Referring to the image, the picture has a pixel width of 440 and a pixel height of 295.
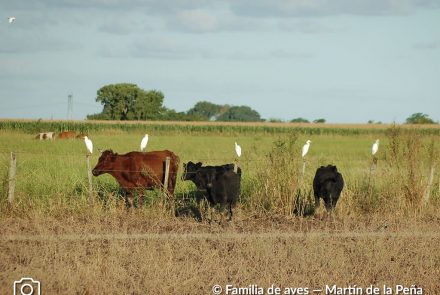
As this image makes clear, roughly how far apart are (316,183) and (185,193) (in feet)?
10.6

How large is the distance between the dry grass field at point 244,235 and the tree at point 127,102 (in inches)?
2359

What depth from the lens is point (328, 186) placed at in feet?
42.6

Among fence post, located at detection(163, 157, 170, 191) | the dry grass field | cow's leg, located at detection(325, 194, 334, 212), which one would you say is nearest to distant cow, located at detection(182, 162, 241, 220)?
the dry grass field

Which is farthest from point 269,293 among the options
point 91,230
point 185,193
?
point 185,193

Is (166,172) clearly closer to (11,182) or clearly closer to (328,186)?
(11,182)

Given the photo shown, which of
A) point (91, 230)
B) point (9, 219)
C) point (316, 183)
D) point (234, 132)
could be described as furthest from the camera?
point (234, 132)

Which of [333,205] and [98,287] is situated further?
[333,205]

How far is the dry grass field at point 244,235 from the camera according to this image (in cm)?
841

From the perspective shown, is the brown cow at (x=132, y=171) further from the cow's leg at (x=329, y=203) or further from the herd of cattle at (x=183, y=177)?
the cow's leg at (x=329, y=203)

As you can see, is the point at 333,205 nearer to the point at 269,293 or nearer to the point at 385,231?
the point at 385,231

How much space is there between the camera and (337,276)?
8.62 meters

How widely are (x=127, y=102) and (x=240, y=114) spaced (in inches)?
2206

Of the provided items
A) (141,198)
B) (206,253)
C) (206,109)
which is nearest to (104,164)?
(141,198)

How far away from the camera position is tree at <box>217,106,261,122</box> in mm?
130250
